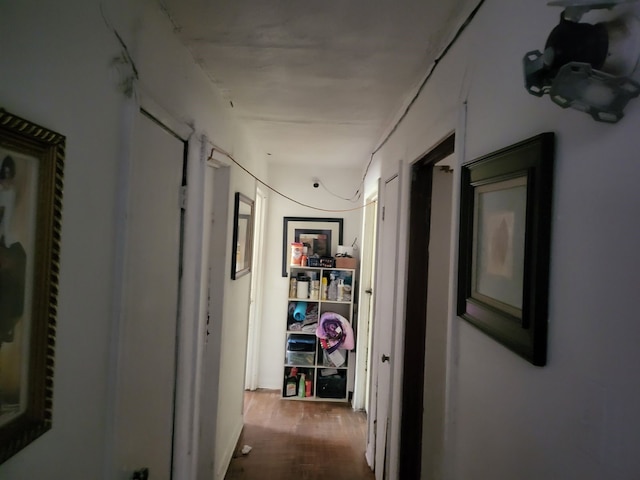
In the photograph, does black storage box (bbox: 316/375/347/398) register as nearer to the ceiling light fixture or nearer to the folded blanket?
the folded blanket

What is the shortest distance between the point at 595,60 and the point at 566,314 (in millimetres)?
398

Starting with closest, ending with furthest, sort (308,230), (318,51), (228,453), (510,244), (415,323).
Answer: (510,244), (318,51), (415,323), (228,453), (308,230)

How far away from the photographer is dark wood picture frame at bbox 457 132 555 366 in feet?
2.38

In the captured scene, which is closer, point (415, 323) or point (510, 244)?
point (510, 244)

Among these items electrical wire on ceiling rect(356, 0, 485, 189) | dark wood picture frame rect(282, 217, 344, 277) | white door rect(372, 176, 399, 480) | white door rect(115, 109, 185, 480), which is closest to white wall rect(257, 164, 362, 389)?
dark wood picture frame rect(282, 217, 344, 277)

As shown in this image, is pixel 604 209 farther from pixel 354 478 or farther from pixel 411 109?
pixel 354 478

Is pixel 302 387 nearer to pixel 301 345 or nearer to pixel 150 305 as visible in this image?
pixel 301 345

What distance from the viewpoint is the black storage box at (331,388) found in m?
3.80

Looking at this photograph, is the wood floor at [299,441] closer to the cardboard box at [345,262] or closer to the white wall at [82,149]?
the cardboard box at [345,262]

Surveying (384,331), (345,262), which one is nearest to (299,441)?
(384,331)

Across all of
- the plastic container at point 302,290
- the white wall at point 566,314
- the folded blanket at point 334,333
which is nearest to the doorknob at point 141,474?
the white wall at point 566,314

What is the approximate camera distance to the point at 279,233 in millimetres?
4109

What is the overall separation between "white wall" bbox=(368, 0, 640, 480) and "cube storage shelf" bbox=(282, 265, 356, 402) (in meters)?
2.73

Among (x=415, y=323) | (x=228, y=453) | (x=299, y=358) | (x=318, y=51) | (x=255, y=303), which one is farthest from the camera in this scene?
(x=255, y=303)
